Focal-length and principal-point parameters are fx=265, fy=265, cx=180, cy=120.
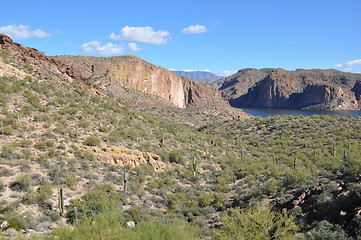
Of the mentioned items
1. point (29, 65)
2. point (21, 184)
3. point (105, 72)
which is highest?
point (105, 72)

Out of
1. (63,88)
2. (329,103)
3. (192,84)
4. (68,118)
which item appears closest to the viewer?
(68,118)

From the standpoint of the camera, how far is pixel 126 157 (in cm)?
1898

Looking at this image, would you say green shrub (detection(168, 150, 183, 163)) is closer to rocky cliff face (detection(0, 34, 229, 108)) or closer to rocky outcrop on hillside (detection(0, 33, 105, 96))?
rocky outcrop on hillside (detection(0, 33, 105, 96))

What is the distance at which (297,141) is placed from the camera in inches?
1359

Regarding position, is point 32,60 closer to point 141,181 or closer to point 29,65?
point 29,65

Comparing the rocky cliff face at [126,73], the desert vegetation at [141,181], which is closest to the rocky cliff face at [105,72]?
the rocky cliff face at [126,73]

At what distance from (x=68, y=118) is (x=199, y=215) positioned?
13.6 meters

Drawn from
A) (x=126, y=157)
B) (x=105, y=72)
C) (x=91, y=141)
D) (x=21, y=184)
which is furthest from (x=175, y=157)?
(x=105, y=72)

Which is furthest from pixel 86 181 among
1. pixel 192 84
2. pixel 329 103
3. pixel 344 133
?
pixel 329 103

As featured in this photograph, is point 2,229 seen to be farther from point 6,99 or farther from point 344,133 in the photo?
point 344,133

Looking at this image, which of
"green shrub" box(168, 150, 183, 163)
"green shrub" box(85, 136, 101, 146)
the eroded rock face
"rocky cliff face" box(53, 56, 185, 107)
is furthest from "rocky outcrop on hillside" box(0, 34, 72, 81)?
"rocky cliff face" box(53, 56, 185, 107)

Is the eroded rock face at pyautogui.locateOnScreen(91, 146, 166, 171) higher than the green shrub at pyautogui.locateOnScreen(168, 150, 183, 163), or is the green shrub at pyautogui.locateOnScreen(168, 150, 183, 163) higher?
the eroded rock face at pyautogui.locateOnScreen(91, 146, 166, 171)

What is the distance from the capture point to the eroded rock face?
18.4m

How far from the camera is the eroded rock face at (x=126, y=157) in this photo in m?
18.4
